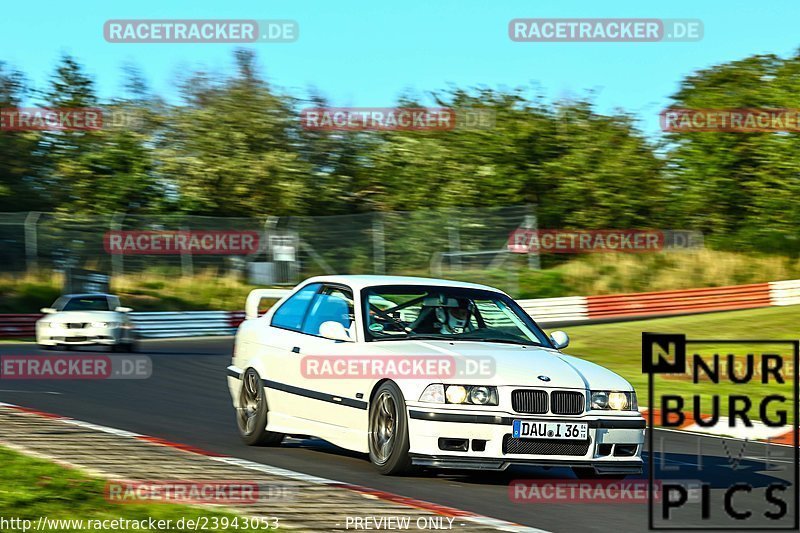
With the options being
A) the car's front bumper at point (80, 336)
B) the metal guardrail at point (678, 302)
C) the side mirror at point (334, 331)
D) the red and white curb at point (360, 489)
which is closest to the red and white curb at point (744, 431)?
the side mirror at point (334, 331)

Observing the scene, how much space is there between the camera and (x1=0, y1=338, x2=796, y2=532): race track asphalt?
25.3ft

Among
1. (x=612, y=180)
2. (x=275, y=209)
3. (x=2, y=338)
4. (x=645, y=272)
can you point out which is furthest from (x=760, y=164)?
(x=2, y=338)

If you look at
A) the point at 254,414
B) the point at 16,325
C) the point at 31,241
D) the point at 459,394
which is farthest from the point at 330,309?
the point at 31,241

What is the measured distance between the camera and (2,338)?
29984 millimetres

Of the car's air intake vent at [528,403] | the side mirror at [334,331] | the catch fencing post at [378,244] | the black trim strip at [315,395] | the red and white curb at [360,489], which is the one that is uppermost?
the catch fencing post at [378,244]

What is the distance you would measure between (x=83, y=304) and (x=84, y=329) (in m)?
0.97

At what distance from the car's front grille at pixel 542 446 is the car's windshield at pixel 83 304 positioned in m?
17.7

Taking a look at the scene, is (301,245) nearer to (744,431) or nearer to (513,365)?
(744,431)

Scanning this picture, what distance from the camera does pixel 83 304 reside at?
25.0m

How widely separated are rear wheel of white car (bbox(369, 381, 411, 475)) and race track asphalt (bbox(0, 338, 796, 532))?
0.34 ft

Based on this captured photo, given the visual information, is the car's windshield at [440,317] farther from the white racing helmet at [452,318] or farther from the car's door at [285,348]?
the car's door at [285,348]

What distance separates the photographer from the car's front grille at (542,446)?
842cm

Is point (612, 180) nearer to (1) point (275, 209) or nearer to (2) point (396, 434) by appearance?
(1) point (275, 209)

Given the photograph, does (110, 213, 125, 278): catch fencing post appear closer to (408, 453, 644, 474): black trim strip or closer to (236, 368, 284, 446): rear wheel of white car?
(236, 368, 284, 446): rear wheel of white car
